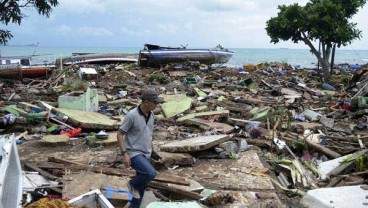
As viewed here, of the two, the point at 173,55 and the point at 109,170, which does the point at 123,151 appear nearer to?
the point at 109,170

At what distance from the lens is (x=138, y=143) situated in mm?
4738

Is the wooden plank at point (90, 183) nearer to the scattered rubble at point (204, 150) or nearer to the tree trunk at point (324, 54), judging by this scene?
the scattered rubble at point (204, 150)

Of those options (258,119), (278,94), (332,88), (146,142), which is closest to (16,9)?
(258,119)

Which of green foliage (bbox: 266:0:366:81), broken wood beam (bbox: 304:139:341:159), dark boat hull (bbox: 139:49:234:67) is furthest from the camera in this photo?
dark boat hull (bbox: 139:49:234:67)

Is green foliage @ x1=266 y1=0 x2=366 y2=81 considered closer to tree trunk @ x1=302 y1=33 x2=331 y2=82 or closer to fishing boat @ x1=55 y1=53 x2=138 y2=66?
tree trunk @ x1=302 y1=33 x2=331 y2=82

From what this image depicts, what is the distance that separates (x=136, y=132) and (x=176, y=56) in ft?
69.1

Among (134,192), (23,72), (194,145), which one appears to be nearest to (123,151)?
(134,192)

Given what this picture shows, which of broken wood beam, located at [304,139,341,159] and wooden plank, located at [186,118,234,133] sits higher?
wooden plank, located at [186,118,234,133]

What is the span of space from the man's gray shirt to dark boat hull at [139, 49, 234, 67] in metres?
19.7

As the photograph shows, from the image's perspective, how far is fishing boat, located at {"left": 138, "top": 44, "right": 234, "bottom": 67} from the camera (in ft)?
79.8

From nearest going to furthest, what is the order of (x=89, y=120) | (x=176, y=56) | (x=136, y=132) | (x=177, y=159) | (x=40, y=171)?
1. (x=136, y=132)
2. (x=40, y=171)
3. (x=177, y=159)
4. (x=89, y=120)
5. (x=176, y=56)

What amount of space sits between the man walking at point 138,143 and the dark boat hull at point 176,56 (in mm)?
19739

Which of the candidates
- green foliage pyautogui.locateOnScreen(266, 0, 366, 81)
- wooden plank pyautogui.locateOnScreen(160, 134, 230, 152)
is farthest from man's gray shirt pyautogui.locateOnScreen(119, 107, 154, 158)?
green foliage pyautogui.locateOnScreen(266, 0, 366, 81)

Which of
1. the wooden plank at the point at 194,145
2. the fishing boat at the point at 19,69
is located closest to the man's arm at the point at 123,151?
the wooden plank at the point at 194,145
